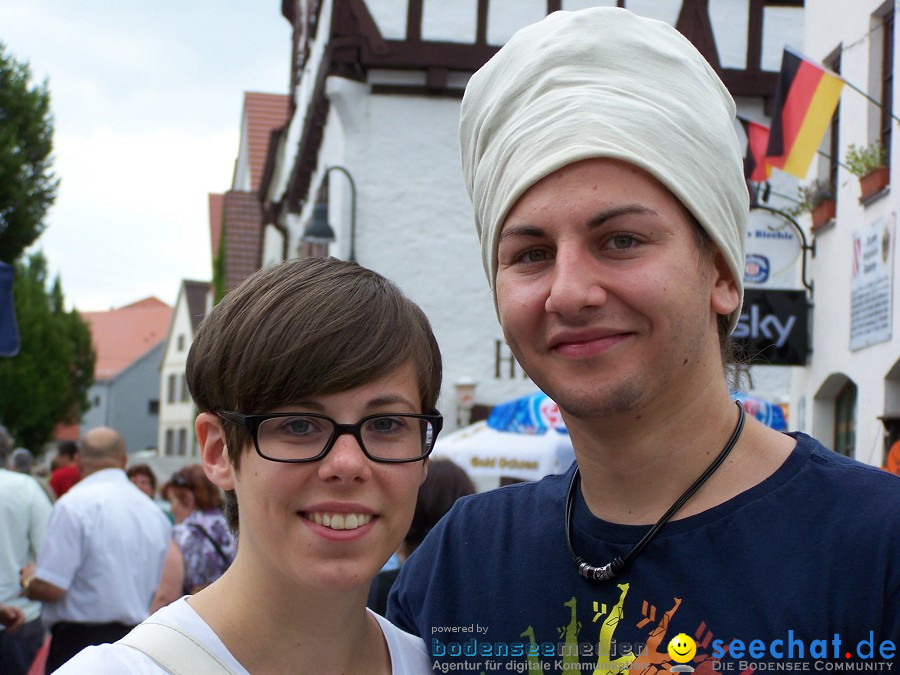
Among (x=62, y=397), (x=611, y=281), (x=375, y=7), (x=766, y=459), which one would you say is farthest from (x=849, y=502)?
(x=62, y=397)

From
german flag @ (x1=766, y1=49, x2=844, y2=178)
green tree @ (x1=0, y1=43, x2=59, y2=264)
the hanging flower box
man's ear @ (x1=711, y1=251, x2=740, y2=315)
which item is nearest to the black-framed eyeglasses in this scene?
man's ear @ (x1=711, y1=251, x2=740, y2=315)

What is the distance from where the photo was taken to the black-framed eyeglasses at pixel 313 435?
1.96m

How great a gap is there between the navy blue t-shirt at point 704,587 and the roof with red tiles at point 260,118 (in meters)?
31.8

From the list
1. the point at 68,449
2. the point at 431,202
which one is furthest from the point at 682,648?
the point at 431,202

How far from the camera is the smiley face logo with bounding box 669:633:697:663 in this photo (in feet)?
6.38

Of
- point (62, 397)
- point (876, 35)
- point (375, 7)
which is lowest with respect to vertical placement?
point (62, 397)

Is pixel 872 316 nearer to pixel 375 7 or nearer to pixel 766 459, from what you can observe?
pixel 766 459

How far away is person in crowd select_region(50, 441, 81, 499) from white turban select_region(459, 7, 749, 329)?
30.9ft

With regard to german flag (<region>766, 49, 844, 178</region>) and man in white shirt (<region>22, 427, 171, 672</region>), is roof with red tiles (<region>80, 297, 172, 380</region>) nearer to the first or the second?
german flag (<region>766, 49, 844, 178</region>)

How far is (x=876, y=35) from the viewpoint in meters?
9.05

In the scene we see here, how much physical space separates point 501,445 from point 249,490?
28.2ft

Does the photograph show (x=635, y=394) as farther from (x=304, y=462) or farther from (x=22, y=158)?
(x=22, y=158)

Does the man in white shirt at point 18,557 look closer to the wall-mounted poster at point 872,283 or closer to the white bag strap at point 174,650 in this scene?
the white bag strap at point 174,650

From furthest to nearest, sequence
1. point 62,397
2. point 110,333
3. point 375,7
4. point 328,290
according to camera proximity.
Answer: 1. point 110,333
2. point 62,397
3. point 375,7
4. point 328,290
